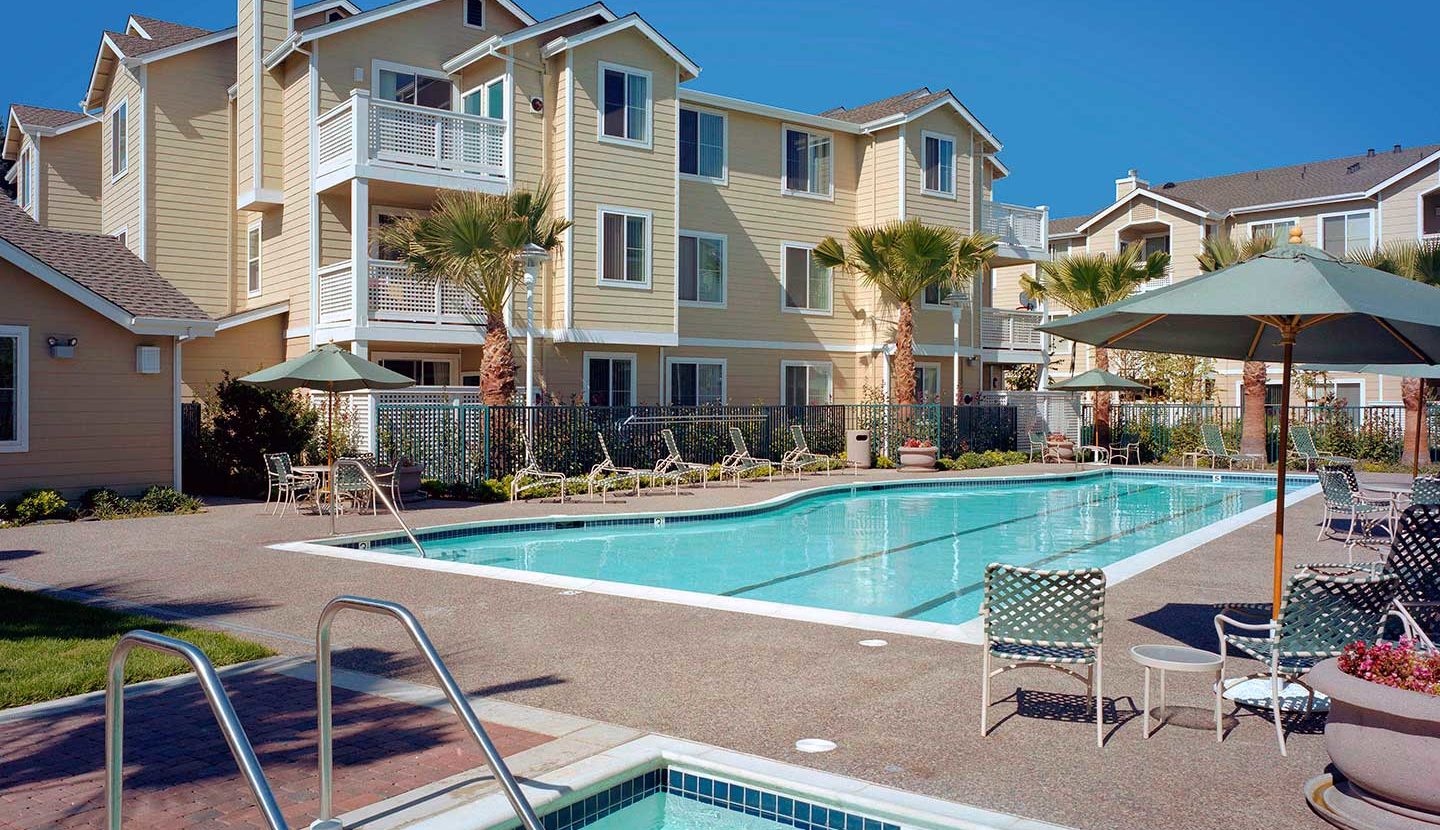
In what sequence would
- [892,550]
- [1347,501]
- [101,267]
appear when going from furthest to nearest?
1. [101,267]
2. [892,550]
3. [1347,501]

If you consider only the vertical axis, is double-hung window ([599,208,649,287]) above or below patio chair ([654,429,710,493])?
above

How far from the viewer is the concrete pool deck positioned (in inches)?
214

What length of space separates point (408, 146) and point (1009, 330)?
60.7 feet

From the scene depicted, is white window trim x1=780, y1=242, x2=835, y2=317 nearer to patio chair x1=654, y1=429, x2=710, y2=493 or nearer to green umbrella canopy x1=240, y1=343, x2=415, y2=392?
patio chair x1=654, y1=429, x2=710, y2=493

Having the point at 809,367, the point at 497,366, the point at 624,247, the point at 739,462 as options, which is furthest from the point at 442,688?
the point at 809,367

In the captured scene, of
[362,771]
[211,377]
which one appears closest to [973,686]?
[362,771]

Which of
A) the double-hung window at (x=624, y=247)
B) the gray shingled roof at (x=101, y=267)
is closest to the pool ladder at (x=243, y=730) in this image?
the gray shingled roof at (x=101, y=267)

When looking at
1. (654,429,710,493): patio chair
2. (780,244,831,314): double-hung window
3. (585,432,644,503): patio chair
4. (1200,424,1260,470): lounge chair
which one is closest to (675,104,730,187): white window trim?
(780,244,831,314): double-hung window

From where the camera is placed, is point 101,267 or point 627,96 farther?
point 627,96

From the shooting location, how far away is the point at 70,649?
7922 mm

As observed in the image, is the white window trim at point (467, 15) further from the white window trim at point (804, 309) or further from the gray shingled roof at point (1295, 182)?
the gray shingled roof at point (1295, 182)

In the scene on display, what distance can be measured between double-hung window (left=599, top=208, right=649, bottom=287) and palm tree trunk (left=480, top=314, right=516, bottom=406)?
14.0 ft

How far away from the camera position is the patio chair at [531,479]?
762 inches

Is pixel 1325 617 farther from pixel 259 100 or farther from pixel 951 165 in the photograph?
pixel 951 165
